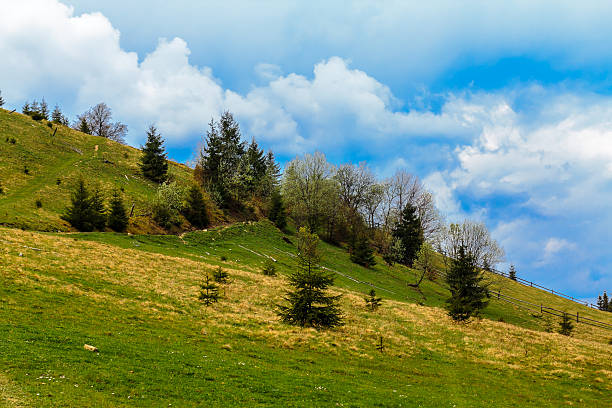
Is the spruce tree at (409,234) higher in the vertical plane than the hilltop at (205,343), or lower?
higher

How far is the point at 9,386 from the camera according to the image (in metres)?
10.7

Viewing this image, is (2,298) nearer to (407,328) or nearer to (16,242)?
(16,242)

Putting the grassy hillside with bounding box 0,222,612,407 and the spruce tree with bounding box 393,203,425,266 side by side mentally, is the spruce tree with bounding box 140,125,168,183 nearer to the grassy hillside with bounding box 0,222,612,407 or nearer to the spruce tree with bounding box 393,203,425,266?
the grassy hillside with bounding box 0,222,612,407

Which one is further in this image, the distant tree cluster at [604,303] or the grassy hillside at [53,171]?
the distant tree cluster at [604,303]

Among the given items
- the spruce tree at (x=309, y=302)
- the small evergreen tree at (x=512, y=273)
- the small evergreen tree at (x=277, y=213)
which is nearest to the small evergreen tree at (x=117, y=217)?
the spruce tree at (x=309, y=302)

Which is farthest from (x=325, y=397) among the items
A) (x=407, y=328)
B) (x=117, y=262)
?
(x=117, y=262)

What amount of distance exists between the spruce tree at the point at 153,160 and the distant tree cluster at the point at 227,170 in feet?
33.8

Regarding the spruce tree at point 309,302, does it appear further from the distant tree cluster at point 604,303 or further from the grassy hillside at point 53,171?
the distant tree cluster at point 604,303

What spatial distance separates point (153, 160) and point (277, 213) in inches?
1323

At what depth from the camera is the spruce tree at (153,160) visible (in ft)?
270

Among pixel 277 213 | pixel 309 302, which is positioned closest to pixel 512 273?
pixel 277 213

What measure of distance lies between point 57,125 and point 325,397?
107063 millimetres

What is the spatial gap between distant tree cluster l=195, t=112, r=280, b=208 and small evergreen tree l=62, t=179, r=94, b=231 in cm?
3362

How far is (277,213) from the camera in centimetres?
8369
